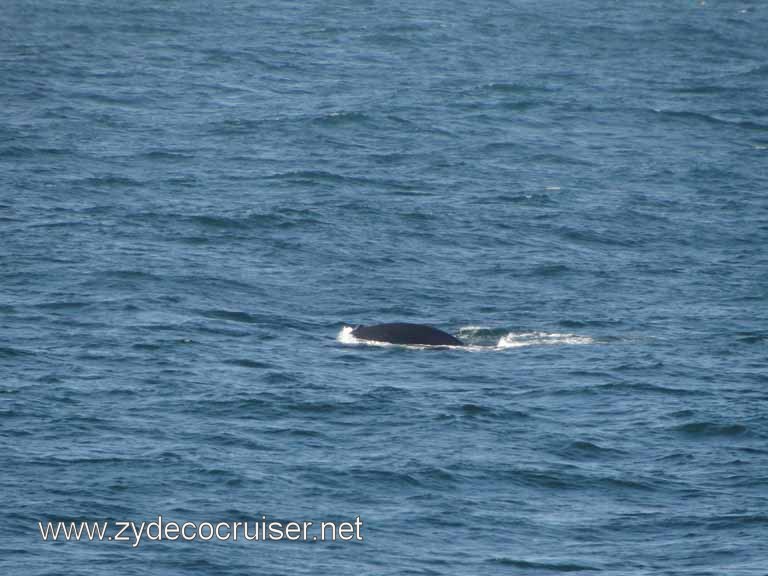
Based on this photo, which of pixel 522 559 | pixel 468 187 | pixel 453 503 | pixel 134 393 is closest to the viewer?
pixel 522 559

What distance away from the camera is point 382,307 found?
4681 centimetres

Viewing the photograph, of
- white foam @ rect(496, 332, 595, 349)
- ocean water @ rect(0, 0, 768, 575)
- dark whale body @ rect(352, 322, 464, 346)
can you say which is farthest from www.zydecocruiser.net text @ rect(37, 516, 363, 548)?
white foam @ rect(496, 332, 595, 349)

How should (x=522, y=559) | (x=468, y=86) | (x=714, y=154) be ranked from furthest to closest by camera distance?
(x=468, y=86)
(x=714, y=154)
(x=522, y=559)

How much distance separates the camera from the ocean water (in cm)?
3073

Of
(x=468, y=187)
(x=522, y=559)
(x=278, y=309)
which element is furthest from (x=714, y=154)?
(x=522, y=559)

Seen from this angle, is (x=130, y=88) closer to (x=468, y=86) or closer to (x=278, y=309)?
(x=468, y=86)

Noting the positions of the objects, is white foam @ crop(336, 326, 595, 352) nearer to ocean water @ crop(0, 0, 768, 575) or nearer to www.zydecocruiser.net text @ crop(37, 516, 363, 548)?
Answer: ocean water @ crop(0, 0, 768, 575)

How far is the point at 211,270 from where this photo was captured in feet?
163

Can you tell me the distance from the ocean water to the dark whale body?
58 centimetres

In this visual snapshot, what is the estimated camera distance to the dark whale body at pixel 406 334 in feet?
139

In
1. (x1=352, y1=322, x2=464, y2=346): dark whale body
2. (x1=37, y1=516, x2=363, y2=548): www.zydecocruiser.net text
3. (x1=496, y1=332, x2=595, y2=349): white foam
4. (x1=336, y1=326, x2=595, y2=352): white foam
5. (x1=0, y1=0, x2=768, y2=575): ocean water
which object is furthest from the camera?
(x1=496, y1=332, x2=595, y2=349): white foam

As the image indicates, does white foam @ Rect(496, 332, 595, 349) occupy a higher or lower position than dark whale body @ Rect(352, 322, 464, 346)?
lower

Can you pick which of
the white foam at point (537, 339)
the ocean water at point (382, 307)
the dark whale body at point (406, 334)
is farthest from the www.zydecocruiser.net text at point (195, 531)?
the white foam at point (537, 339)

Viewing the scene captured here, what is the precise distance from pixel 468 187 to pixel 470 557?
36.2 metres
